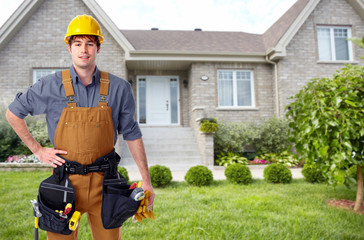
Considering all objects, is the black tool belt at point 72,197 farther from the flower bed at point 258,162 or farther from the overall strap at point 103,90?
the flower bed at point 258,162

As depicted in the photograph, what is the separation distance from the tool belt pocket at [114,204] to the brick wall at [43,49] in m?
9.82

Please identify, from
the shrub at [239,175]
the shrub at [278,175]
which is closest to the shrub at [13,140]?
the shrub at [239,175]

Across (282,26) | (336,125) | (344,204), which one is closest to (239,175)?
(344,204)

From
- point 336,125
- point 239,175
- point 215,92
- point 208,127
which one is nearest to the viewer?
point 336,125

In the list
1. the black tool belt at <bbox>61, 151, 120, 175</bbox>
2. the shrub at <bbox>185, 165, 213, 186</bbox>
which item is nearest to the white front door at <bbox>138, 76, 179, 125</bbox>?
the shrub at <bbox>185, 165, 213, 186</bbox>

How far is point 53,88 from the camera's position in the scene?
1638 millimetres

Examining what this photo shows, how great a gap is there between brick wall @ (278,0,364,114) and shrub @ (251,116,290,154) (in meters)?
0.99

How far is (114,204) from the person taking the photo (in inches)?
64.9

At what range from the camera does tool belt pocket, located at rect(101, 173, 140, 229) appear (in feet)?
5.38

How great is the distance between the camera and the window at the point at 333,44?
39.1 ft

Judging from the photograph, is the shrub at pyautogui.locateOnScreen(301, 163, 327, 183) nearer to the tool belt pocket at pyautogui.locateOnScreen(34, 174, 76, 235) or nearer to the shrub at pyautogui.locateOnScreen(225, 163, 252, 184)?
the shrub at pyautogui.locateOnScreen(225, 163, 252, 184)

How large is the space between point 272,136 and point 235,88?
111 inches

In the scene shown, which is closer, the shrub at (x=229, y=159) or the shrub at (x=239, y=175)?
the shrub at (x=239, y=175)

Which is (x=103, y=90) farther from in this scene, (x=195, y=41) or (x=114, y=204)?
(x=195, y=41)
